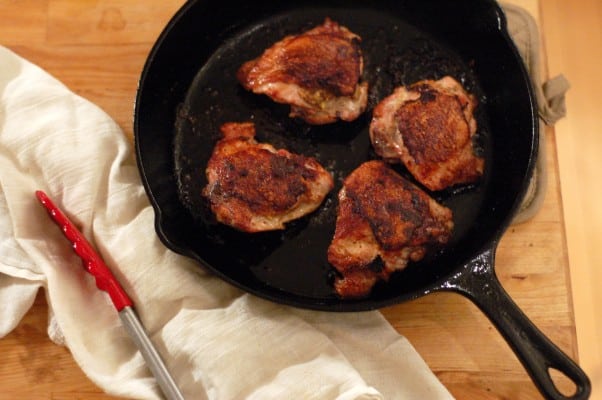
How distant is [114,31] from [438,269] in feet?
3.58

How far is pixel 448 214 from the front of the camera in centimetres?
144

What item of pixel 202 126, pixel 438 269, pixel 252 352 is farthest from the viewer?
pixel 202 126

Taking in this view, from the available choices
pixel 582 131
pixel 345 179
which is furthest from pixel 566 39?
pixel 345 179

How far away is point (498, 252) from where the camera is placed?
1463mm

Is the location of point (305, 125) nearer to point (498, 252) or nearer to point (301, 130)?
point (301, 130)

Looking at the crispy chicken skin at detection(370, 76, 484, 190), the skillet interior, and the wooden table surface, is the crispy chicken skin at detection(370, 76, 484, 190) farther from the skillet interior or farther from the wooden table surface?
the wooden table surface

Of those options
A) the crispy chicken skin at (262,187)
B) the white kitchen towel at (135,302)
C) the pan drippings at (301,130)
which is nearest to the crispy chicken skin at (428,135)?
the pan drippings at (301,130)

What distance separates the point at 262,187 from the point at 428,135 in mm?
432

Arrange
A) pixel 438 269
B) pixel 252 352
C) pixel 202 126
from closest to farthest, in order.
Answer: pixel 252 352 < pixel 438 269 < pixel 202 126

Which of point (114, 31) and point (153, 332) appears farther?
point (114, 31)

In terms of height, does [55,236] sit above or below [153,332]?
above

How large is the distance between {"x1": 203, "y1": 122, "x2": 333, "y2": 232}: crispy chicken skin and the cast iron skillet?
0.19 feet

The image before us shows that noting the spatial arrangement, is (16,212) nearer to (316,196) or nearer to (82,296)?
(82,296)

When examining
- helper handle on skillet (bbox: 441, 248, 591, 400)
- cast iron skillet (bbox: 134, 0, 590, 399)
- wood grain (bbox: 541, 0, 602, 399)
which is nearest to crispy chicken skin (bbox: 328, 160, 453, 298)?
cast iron skillet (bbox: 134, 0, 590, 399)
